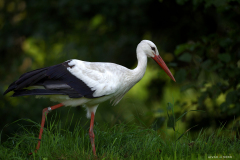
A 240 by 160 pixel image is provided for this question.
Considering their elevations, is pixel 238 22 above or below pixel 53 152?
above

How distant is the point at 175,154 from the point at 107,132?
3.28 feet

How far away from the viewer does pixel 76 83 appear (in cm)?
389

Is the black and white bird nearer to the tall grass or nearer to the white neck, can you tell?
the white neck

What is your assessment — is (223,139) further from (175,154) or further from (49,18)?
(49,18)

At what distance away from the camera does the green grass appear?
3.35 m

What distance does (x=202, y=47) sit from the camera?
14.8 feet

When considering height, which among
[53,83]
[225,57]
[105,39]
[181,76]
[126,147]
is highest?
[105,39]

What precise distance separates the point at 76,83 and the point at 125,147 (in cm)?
95

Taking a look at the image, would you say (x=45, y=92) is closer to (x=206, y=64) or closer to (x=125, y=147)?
(x=125, y=147)

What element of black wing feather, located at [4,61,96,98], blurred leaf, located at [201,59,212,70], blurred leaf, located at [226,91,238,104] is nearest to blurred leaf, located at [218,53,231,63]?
blurred leaf, located at [201,59,212,70]

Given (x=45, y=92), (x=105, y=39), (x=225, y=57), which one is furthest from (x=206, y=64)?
(x=105, y=39)

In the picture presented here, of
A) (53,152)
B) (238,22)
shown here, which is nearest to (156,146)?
(53,152)

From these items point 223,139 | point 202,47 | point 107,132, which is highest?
point 202,47

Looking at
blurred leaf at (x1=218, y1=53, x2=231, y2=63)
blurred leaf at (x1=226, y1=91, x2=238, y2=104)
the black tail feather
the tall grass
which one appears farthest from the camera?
blurred leaf at (x1=218, y1=53, x2=231, y2=63)
